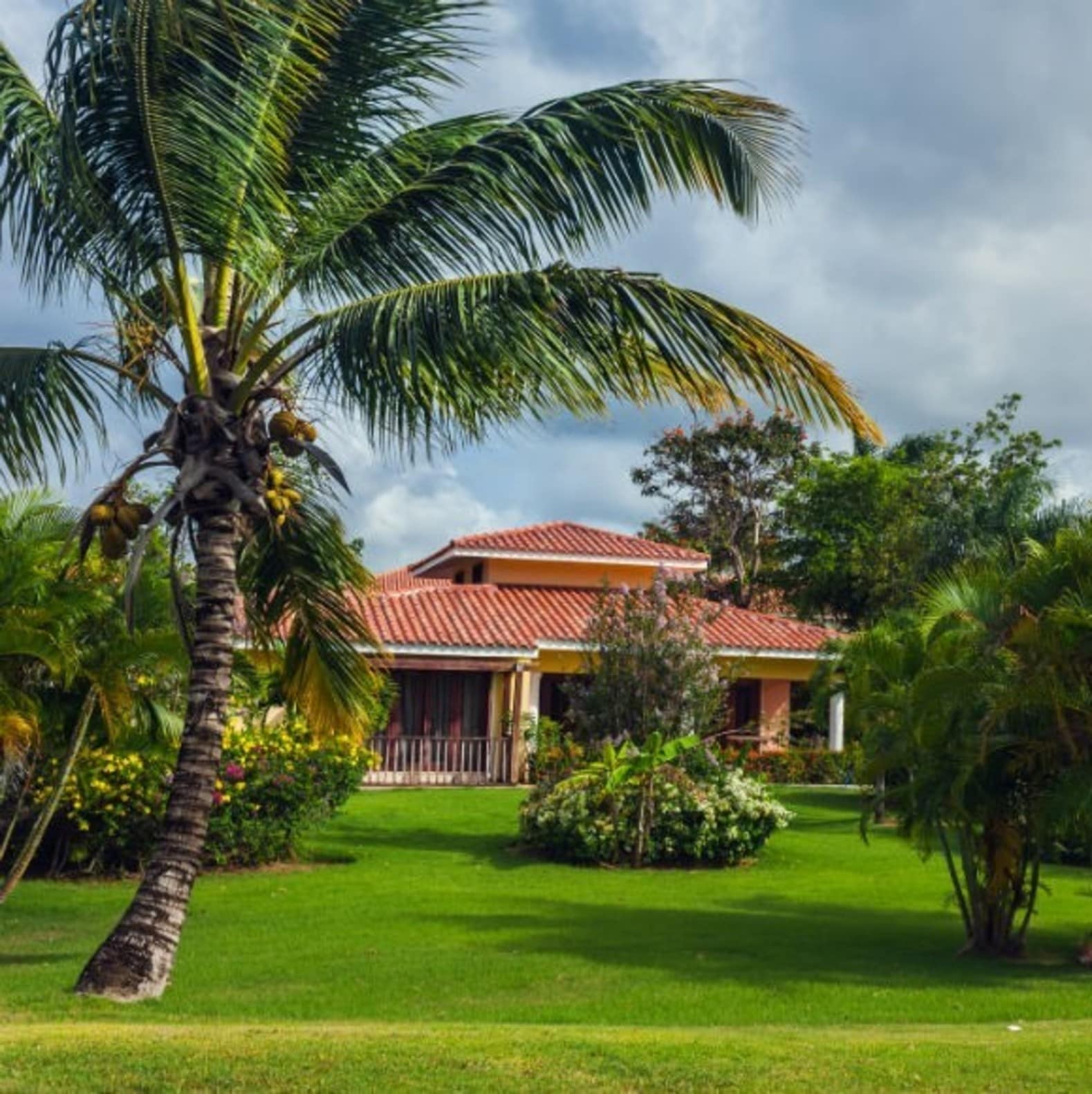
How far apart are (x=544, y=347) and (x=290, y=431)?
1.84 m

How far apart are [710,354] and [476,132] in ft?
8.41

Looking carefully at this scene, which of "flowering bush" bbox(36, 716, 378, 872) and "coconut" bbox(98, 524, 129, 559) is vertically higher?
"coconut" bbox(98, 524, 129, 559)

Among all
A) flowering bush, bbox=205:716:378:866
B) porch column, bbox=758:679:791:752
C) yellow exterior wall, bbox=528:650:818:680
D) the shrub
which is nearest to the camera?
flowering bush, bbox=205:716:378:866

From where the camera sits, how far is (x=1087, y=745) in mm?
12789

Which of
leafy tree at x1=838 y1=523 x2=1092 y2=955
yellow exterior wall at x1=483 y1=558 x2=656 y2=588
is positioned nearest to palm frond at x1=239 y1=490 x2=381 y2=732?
leafy tree at x1=838 y1=523 x2=1092 y2=955

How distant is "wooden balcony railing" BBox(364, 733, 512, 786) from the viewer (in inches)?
1194

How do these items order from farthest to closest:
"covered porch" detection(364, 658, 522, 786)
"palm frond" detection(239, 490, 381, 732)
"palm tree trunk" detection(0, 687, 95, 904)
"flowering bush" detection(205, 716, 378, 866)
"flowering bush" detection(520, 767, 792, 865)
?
"covered porch" detection(364, 658, 522, 786) < "flowering bush" detection(520, 767, 792, 865) < "flowering bush" detection(205, 716, 378, 866) < "palm tree trunk" detection(0, 687, 95, 904) < "palm frond" detection(239, 490, 381, 732)

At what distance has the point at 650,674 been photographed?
70.9ft

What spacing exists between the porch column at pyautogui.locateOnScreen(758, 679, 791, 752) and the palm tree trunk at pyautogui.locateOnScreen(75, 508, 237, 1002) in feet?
73.3

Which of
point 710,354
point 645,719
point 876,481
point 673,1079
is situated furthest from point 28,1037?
point 876,481

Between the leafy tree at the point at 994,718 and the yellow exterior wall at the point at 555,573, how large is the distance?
20562mm

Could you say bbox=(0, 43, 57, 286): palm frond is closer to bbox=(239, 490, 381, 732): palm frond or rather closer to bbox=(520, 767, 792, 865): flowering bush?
bbox=(239, 490, 381, 732): palm frond

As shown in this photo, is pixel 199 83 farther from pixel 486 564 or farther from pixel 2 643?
pixel 486 564

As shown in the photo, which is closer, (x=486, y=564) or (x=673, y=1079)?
(x=673, y=1079)
